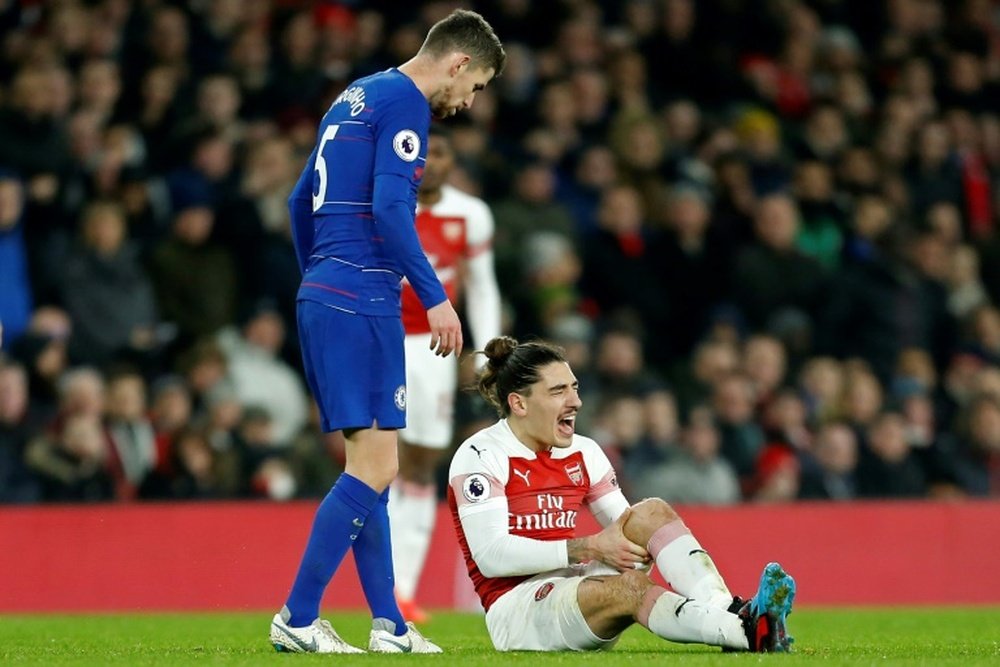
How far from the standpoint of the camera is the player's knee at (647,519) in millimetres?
6227

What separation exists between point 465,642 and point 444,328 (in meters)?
1.82

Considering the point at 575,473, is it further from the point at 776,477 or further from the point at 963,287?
the point at 963,287

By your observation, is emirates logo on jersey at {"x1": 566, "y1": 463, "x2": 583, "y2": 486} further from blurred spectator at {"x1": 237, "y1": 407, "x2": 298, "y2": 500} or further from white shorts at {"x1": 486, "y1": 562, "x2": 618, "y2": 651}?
blurred spectator at {"x1": 237, "y1": 407, "x2": 298, "y2": 500}

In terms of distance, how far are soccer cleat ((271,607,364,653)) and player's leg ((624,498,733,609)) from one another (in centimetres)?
110

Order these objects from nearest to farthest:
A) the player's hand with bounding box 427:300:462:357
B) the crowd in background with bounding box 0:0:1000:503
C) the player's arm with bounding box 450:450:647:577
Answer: the player's arm with bounding box 450:450:647:577 → the player's hand with bounding box 427:300:462:357 → the crowd in background with bounding box 0:0:1000:503

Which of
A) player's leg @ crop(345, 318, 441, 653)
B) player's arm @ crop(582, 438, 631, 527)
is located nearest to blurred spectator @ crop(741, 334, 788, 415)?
player's arm @ crop(582, 438, 631, 527)

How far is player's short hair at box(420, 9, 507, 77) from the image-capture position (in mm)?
6660

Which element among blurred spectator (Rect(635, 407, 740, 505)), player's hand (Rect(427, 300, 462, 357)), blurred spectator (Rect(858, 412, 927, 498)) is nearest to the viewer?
player's hand (Rect(427, 300, 462, 357))

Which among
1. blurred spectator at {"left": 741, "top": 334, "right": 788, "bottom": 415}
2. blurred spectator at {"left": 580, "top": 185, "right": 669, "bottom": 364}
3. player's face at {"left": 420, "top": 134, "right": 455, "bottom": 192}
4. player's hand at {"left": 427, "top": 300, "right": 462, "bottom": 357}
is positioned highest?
player's face at {"left": 420, "top": 134, "right": 455, "bottom": 192}

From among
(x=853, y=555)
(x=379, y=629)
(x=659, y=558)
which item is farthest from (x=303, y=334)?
(x=853, y=555)

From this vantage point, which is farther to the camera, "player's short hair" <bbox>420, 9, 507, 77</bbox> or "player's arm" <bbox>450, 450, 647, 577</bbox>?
"player's short hair" <bbox>420, 9, 507, 77</bbox>

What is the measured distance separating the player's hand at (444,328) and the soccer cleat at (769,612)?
127 cm

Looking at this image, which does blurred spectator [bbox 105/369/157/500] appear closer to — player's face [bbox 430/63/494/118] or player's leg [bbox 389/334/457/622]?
player's leg [bbox 389/334/457/622]

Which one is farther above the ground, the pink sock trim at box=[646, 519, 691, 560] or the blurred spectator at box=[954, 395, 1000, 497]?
the pink sock trim at box=[646, 519, 691, 560]
